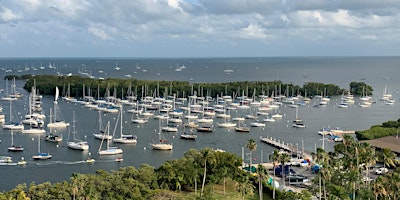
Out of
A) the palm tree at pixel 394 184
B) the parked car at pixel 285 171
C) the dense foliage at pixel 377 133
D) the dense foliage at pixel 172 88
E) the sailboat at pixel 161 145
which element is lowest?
the sailboat at pixel 161 145

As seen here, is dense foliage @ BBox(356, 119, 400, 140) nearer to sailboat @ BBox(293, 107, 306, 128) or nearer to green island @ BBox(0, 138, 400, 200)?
sailboat @ BBox(293, 107, 306, 128)

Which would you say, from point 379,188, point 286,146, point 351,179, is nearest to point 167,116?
point 286,146

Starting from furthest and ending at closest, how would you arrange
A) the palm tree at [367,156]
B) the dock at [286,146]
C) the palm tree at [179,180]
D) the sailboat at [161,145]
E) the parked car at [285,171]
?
the sailboat at [161,145] < the dock at [286,146] < the parked car at [285,171] < the palm tree at [179,180] < the palm tree at [367,156]

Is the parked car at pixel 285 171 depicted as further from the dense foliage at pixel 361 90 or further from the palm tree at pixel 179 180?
the dense foliage at pixel 361 90

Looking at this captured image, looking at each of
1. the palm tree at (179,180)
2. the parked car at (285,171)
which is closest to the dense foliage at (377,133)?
the parked car at (285,171)

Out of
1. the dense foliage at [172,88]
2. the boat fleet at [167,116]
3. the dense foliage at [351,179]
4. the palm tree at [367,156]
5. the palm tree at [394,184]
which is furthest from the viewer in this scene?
the dense foliage at [172,88]

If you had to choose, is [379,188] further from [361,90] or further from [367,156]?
[361,90]

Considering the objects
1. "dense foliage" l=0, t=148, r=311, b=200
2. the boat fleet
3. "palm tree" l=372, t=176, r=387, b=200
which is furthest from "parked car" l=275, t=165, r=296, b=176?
the boat fleet

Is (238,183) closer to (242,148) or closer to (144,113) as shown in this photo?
(242,148)

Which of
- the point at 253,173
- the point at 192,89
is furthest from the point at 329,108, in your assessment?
the point at 253,173
